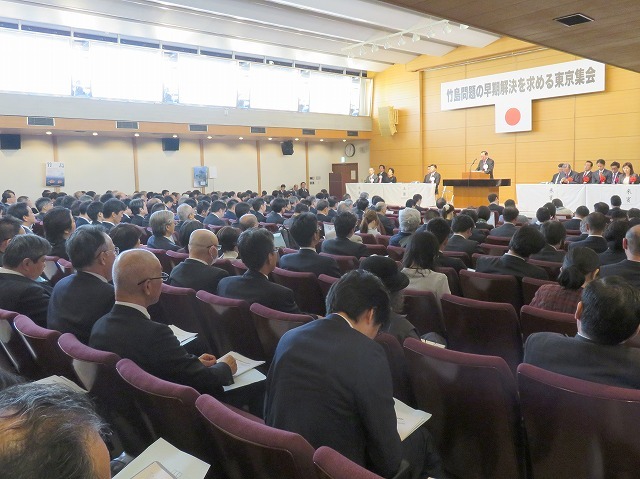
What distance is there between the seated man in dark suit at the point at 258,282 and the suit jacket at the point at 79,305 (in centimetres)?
79

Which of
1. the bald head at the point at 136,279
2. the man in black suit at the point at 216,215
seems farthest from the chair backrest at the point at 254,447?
the man in black suit at the point at 216,215

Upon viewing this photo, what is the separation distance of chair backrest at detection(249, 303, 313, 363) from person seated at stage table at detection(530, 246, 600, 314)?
4.79 ft

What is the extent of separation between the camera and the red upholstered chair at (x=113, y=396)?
2.04m

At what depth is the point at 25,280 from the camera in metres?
3.38

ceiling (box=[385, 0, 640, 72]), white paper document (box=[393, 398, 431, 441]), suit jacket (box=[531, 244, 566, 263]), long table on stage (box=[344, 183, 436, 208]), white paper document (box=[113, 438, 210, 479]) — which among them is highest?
ceiling (box=[385, 0, 640, 72])

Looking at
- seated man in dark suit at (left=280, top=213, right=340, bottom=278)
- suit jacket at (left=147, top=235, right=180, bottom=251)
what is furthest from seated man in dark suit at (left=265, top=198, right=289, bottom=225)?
seated man in dark suit at (left=280, top=213, right=340, bottom=278)

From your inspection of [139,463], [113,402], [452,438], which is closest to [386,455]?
[452,438]

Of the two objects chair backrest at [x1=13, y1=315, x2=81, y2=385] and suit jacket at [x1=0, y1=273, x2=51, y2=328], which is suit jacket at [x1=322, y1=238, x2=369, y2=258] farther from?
chair backrest at [x1=13, y1=315, x2=81, y2=385]

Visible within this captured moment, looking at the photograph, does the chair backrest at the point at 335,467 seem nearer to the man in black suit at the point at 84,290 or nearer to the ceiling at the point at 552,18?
the man in black suit at the point at 84,290

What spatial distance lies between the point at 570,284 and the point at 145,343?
2.36 metres

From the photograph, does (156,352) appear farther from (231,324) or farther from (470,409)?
(470,409)

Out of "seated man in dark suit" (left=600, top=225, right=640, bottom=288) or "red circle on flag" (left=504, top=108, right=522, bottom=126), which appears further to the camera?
"red circle on flag" (left=504, top=108, right=522, bottom=126)

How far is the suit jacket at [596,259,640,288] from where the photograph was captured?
3.70 meters

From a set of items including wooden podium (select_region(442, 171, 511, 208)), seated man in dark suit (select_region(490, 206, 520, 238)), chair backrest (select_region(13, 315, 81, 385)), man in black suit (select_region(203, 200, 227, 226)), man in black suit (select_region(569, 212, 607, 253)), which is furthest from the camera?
wooden podium (select_region(442, 171, 511, 208))
